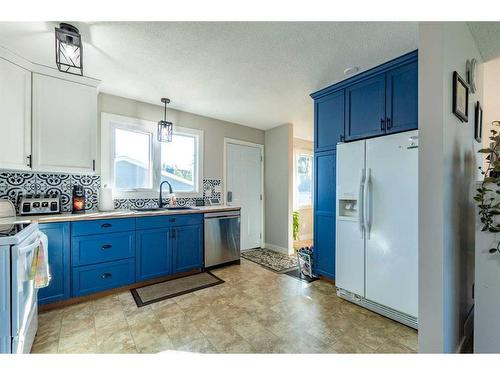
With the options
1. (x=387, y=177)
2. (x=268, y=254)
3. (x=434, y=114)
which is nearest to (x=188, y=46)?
(x=434, y=114)

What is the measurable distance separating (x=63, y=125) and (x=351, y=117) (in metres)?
3.02

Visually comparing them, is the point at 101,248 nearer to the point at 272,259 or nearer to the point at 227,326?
the point at 227,326

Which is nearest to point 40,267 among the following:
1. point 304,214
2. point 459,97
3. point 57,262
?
point 57,262

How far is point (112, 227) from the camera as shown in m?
2.37

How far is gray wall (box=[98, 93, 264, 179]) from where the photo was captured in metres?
2.90

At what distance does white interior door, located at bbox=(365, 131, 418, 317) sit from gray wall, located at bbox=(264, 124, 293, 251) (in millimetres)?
1879

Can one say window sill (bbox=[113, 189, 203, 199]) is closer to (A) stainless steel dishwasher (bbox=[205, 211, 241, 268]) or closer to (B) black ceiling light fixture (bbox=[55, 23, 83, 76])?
(A) stainless steel dishwasher (bbox=[205, 211, 241, 268])

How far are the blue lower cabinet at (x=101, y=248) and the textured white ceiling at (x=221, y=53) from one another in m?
1.70

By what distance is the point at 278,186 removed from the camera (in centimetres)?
407

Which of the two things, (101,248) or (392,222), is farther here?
(101,248)

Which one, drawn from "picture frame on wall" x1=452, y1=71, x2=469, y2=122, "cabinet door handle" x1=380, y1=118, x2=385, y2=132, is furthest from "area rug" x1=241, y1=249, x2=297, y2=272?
"picture frame on wall" x1=452, y1=71, x2=469, y2=122

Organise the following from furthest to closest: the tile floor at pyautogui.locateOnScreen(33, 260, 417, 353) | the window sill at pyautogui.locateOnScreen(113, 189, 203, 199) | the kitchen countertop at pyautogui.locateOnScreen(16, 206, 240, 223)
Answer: the window sill at pyautogui.locateOnScreen(113, 189, 203, 199) < the kitchen countertop at pyautogui.locateOnScreen(16, 206, 240, 223) < the tile floor at pyautogui.locateOnScreen(33, 260, 417, 353)
